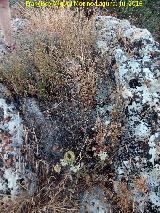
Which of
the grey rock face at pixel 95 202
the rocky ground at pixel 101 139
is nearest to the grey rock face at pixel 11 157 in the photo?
the rocky ground at pixel 101 139

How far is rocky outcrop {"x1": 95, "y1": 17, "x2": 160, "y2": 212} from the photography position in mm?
3301

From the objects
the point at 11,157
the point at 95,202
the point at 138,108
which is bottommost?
the point at 95,202

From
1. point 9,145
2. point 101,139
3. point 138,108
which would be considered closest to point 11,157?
point 9,145

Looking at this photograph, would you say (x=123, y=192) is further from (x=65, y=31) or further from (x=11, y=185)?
(x=65, y=31)

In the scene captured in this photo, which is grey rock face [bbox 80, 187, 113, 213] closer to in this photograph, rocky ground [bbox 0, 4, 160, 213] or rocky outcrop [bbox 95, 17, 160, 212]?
rocky ground [bbox 0, 4, 160, 213]

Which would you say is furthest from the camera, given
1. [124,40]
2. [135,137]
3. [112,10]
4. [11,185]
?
[112,10]

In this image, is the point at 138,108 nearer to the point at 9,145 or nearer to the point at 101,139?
the point at 101,139

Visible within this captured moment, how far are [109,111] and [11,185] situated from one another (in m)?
1.23

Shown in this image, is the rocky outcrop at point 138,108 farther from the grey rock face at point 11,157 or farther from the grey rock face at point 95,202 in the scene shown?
the grey rock face at point 11,157

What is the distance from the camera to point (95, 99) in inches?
153

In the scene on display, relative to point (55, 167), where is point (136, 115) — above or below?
above

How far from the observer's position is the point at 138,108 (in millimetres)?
3625

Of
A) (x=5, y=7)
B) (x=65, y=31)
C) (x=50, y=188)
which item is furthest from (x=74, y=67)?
(x=50, y=188)

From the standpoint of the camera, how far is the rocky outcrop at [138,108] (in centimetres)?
330
